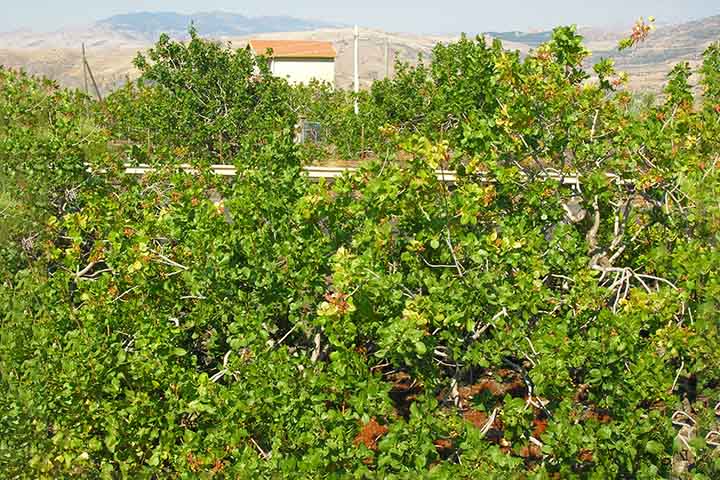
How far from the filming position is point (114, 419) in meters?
4.82

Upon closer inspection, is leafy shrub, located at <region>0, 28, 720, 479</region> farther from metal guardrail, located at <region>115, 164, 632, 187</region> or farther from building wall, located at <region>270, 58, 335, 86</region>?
building wall, located at <region>270, 58, 335, 86</region>

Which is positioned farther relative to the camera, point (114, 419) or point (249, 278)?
point (249, 278)

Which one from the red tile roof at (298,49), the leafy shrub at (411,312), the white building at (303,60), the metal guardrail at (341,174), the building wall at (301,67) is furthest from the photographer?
the building wall at (301,67)

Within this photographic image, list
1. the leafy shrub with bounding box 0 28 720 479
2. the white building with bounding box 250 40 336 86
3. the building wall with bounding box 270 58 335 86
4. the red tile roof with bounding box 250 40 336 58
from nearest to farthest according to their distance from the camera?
1. the leafy shrub with bounding box 0 28 720 479
2. the red tile roof with bounding box 250 40 336 58
3. the white building with bounding box 250 40 336 86
4. the building wall with bounding box 270 58 335 86

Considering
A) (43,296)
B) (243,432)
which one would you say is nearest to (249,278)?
(243,432)

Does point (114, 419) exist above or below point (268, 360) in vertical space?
below

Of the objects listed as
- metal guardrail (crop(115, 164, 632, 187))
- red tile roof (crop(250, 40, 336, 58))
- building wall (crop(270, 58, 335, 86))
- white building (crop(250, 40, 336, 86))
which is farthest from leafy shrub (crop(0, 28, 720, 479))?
building wall (crop(270, 58, 335, 86))

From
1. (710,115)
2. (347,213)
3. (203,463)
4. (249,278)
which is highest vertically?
(710,115)

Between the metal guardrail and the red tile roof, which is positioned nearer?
the metal guardrail

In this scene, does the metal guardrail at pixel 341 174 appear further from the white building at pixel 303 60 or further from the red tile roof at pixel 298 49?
the red tile roof at pixel 298 49

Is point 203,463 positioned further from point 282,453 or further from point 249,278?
point 249,278

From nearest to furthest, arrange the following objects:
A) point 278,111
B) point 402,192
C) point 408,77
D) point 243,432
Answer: point 243,432, point 402,192, point 278,111, point 408,77

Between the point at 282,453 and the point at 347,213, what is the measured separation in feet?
6.64

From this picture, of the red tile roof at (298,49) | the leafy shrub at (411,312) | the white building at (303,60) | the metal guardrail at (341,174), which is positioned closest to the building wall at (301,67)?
the white building at (303,60)
